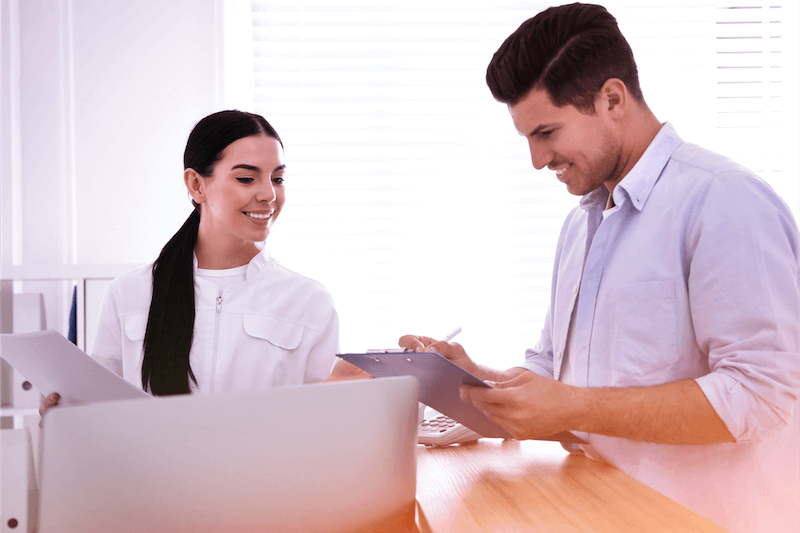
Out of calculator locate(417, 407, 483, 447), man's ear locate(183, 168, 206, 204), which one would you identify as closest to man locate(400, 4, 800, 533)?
calculator locate(417, 407, 483, 447)

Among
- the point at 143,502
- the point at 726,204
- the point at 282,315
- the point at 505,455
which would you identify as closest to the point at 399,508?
the point at 143,502

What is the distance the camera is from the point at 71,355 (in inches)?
34.9

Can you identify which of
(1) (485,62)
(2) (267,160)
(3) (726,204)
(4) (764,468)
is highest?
(1) (485,62)

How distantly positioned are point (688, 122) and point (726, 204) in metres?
1.93

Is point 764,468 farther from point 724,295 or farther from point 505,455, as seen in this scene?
point 505,455

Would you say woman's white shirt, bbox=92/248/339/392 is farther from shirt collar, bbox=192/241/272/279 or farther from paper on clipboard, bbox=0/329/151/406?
paper on clipboard, bbox=0/329/151/406

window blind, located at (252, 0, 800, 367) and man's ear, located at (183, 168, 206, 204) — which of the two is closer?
man's ear, located at (183, 168, 206, 204)

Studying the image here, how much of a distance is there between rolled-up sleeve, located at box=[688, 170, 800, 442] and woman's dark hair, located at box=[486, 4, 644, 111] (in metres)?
0.34

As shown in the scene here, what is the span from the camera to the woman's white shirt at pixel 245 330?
65.8 inches

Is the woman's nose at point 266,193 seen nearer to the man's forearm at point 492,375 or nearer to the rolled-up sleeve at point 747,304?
the man's forearm at point 492,375

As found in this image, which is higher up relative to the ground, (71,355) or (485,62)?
(485,62)

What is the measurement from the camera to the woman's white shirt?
167cm

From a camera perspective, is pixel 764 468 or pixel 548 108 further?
pixel 548 108

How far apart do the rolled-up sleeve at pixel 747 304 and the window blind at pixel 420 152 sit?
1.63 meters
